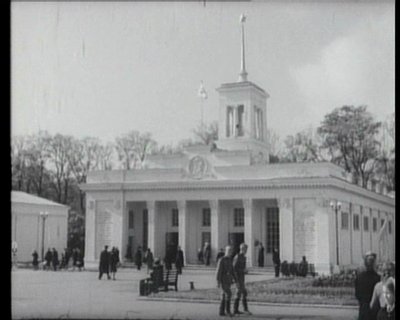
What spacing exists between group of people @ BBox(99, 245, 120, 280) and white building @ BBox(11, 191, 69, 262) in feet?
3.01

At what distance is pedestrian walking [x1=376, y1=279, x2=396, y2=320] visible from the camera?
11992mm

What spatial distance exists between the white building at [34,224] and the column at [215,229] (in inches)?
122

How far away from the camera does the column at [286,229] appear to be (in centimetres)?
1485

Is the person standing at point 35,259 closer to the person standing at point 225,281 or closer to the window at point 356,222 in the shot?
the person standing at point 225,281

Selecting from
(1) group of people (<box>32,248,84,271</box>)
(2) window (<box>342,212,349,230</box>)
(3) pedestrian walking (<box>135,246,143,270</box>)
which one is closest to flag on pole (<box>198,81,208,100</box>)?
(3) pedestrian walking (<box>135,246,143,270</box>)

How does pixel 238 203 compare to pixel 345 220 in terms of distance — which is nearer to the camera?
pixel 345 220

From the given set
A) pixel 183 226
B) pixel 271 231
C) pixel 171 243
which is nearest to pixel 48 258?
pixel 171 243

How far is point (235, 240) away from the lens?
51.0 ft

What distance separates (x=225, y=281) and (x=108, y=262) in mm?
2866

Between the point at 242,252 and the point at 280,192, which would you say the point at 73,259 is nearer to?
the point at 242,252

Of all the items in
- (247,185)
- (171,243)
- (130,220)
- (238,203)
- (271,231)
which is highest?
(247,185)

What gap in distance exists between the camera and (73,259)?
48.4 ft

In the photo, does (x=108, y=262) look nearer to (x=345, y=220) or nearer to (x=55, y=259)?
(x=55, y=259)

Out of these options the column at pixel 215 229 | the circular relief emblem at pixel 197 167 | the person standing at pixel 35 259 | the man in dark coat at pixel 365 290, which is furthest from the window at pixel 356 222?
the person standing at pixel 35 259
